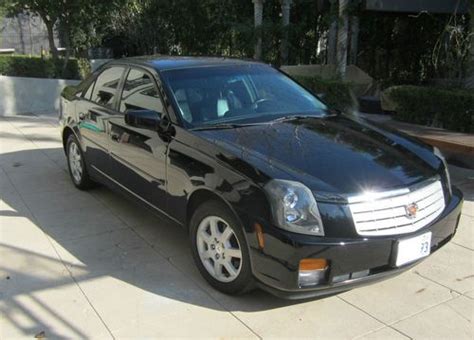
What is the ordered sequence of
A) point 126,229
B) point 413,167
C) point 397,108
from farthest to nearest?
point 397,108
point 126,229
point 413,167

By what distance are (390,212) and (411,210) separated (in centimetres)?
17

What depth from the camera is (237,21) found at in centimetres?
1337

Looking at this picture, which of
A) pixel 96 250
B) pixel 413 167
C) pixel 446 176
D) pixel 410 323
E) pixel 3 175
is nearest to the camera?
pixel 410 323

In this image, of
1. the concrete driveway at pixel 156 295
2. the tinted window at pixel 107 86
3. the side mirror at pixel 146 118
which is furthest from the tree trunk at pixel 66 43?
the side mirror at pixel 146 118

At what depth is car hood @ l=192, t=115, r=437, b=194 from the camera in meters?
3.07

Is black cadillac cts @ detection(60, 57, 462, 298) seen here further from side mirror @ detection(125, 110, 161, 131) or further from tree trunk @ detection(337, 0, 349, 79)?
tree trunk @ detection(337, 0, 349, 79)

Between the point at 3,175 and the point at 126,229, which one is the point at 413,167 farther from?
the point at 3,175

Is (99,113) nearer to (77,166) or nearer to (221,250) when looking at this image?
(77,166)

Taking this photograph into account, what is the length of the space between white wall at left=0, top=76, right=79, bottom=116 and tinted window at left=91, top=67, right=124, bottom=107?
6.48 meters

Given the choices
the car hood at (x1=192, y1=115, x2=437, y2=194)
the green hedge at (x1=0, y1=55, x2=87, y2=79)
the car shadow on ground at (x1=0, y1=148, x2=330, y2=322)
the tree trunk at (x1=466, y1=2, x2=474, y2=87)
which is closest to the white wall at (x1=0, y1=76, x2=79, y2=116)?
the green hedge at (x1=0, y1=55, x2=87, y2=79)

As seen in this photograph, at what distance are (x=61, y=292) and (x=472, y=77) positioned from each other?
648cm

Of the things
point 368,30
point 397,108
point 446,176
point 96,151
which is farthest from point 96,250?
point 368,30

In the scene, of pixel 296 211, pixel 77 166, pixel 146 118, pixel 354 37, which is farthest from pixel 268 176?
pixel 354 37

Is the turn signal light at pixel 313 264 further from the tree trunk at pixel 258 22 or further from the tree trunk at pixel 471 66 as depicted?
the tree trunk at pixel 258 22
